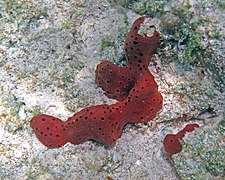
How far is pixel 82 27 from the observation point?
3607 mm

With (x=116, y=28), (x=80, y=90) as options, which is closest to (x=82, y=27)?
(x=116, y=28)

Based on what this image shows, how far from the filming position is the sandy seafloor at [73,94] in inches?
120

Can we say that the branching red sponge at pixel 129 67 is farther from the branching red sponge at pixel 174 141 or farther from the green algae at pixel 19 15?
the green algae at pixel 19 15

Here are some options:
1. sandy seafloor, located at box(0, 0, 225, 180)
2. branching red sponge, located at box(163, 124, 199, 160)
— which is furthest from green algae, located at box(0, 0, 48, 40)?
branching red sponge, located at box(163, 124, 199, 160)

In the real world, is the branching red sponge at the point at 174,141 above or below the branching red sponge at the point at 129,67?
below

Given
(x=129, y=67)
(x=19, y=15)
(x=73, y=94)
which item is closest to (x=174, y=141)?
(x=129, y=67)

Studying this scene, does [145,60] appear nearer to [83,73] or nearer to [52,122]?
[83,73]

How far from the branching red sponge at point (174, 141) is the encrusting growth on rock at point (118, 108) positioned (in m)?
0.30

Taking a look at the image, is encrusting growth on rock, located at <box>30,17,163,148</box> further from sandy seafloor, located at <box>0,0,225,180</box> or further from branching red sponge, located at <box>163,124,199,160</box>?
branching red sponge, located at <box>163,124,199,160</box>

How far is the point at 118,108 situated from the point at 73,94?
591mm

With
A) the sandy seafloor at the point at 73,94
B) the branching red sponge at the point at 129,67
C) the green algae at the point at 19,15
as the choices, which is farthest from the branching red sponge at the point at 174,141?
the green algae at the point at 19,15

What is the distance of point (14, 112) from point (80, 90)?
2.54ft

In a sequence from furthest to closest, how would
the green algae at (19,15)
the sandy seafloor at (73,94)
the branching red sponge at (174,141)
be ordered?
the green algae at (19,15) → the sandy seafloor at (73,94) → the branching red sponge at (174,141)

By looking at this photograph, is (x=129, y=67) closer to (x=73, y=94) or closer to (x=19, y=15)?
(x=73, y=94)
